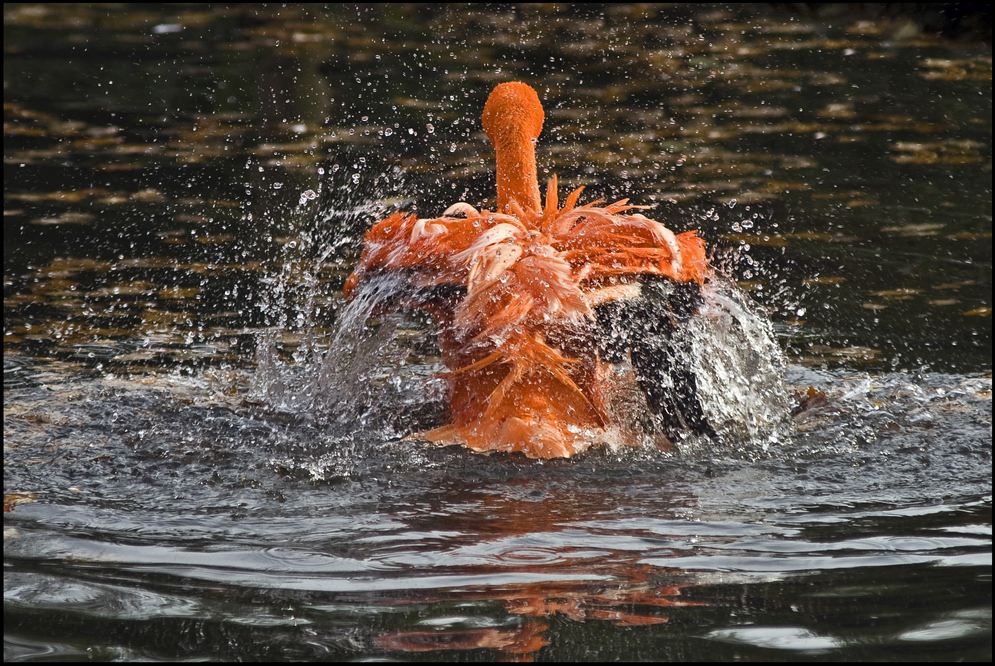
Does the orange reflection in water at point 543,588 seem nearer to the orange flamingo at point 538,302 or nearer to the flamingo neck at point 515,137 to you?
the orange flamingo at point 538,302

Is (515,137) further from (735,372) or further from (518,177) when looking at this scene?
(735,372)

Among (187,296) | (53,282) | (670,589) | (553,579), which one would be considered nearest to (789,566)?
(670,589)

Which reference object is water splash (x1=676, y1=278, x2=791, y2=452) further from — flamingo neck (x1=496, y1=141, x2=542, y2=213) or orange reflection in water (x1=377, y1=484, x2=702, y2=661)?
orange reflection in water (x1=377, y1=484, x2=702, y2=661)

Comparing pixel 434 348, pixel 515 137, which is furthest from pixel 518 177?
pixel 434 348

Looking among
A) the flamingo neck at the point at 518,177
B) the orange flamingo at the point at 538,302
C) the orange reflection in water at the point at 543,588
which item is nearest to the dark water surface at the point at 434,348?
the orange reflection in water at the point at 543,588

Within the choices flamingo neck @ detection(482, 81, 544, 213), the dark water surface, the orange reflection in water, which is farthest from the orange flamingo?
the orange reflection in water

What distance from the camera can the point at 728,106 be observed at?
29.1ft

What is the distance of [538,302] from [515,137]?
856 millimetres

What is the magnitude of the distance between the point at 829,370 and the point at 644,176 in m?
2.52

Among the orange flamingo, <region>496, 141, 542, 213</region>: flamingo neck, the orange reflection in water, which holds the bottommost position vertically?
the orange reflection in water

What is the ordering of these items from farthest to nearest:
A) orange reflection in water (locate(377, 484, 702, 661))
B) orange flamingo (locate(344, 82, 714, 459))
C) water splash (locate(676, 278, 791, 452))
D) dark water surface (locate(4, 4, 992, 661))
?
1. water splash (locate(676, 278, 791, 452))
2. orange flamingo (locate(344, 82, 714, 459))
3. dark water surface (locate(4, 4, 992, 661))
4. orange reflection in water (locate(377, 484, 702, 661))

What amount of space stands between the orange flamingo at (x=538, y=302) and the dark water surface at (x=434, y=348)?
150 millimetres

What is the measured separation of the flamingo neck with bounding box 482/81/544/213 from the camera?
15.1 ft

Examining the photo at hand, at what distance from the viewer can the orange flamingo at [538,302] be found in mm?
4000
